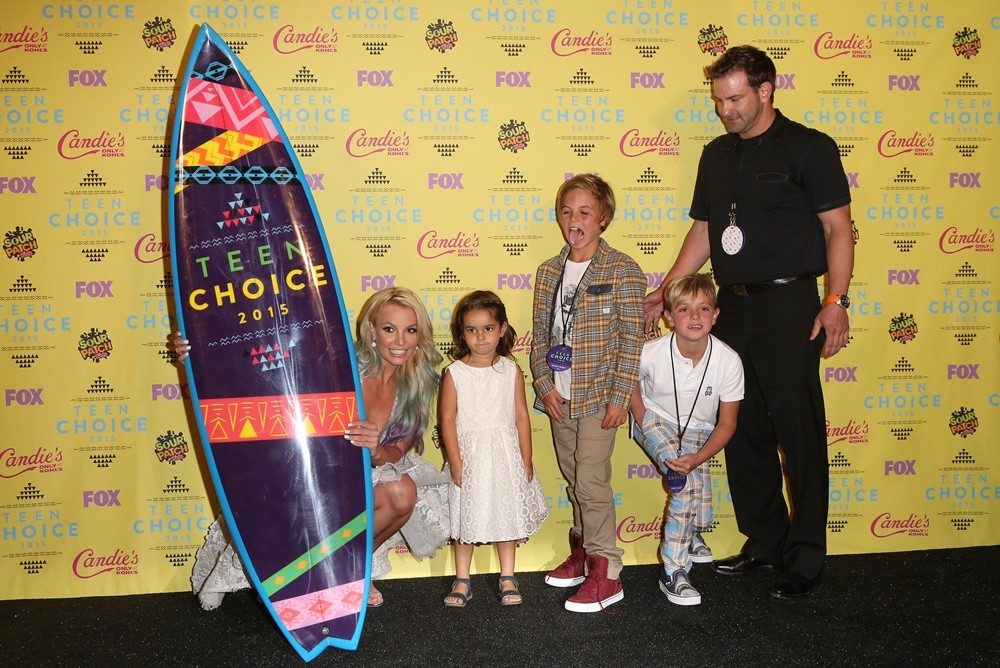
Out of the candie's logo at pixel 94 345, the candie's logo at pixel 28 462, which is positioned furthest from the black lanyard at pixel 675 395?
the candie's logo at pixel 28 462

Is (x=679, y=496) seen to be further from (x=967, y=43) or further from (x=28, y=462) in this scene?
(x=28, y=462)

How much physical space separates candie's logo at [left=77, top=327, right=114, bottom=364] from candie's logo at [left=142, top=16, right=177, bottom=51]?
3.39 feet

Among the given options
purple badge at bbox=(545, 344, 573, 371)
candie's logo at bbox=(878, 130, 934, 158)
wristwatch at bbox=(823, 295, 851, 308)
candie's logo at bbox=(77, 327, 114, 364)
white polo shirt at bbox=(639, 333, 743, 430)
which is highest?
candie's logo at bbox=(878, 130, 934, 158)

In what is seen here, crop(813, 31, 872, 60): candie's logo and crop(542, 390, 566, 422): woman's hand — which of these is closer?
crop(542, 390, 566, 422): woman's hand

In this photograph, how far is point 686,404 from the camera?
8.68 ft

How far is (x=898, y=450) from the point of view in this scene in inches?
121

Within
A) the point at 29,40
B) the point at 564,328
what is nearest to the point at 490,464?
the point at 564,328

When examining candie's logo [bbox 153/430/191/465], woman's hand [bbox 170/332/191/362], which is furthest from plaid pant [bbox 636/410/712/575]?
candie's logo [bbox 153/430/191/465]

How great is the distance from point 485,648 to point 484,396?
768mm

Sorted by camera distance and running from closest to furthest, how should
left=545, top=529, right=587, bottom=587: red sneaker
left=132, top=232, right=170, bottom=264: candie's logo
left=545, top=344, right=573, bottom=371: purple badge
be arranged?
1. left=545, top=344, right=573, bottom=371: purple badge
2. left=545, top=529, right=587, bottom=587: red sneaker
3. left=132, top=232, right=170, bottom=264: candie's logo

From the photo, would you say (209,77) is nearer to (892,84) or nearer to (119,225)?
(119,225)

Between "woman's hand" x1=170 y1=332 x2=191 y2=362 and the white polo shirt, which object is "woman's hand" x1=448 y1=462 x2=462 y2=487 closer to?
the white polo shirt

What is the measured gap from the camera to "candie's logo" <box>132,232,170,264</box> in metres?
2.81

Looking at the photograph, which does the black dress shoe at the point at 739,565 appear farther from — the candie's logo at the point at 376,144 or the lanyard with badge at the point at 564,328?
the candie's logo at the point at 376,144
